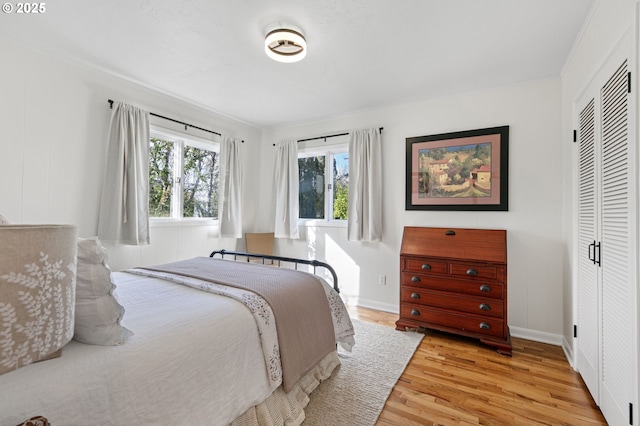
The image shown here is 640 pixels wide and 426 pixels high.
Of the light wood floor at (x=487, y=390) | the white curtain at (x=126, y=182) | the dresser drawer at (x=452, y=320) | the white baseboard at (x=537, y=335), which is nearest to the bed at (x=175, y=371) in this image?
the light wood floor at (x=487, y=390)

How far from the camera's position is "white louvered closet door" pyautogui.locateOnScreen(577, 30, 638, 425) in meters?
1.42

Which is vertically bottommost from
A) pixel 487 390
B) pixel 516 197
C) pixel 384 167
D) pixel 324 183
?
pixel 487 390

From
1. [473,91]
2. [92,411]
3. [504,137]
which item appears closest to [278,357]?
[92,411]

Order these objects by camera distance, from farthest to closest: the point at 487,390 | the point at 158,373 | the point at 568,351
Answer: the point at 568,351 < the point at 487,390 < the point at 158,373

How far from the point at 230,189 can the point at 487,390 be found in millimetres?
3570

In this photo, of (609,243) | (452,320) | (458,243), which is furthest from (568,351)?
(609,243)

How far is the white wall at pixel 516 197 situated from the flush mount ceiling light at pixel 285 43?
5.80 feet

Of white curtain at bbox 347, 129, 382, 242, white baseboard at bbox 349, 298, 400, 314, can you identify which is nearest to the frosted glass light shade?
white curtain at bbox 347, 129, 382, 242

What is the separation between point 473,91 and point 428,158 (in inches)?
33.4

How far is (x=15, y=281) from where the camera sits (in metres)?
0.82

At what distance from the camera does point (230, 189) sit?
13.5 feet

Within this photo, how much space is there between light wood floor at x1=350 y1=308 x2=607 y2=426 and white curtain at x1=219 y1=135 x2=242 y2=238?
2839 mm

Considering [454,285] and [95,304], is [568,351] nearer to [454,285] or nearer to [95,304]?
[454,285]

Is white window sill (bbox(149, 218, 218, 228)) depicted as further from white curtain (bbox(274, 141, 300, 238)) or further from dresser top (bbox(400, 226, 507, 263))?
dresser top (bbox(400, 226, 507, 263))
